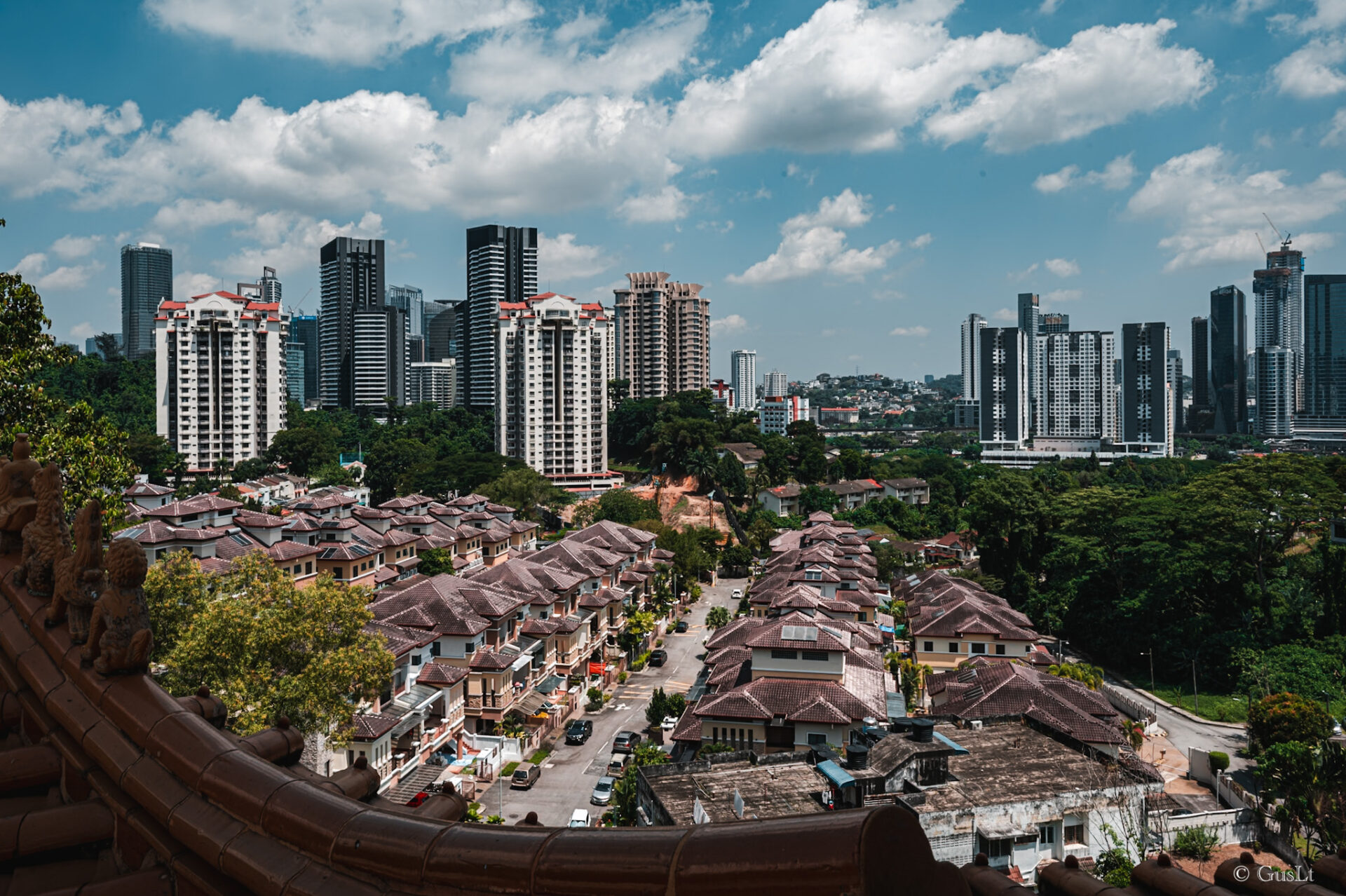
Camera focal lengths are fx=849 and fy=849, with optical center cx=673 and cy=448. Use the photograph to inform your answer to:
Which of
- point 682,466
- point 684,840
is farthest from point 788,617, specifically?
point 682,466

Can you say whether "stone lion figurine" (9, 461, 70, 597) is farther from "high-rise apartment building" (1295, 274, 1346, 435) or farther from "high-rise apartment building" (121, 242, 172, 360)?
"high-rise apartment building" (121, 242, 172, 360)

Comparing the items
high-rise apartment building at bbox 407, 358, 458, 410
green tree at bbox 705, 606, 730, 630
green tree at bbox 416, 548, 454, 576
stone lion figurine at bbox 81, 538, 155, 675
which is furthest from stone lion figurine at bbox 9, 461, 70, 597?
high-rise apartment building at bbox 407, 358, 458, 410

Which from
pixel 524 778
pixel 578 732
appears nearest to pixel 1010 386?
pixel 578 732

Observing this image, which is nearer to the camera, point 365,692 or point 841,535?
point 365,692

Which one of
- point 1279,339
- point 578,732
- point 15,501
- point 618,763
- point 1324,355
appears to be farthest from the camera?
point 1279,339

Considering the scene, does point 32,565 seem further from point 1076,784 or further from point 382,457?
point 382,457

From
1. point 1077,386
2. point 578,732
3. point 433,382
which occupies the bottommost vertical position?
point 578,732

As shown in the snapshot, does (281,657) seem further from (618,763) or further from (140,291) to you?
(140,291)
